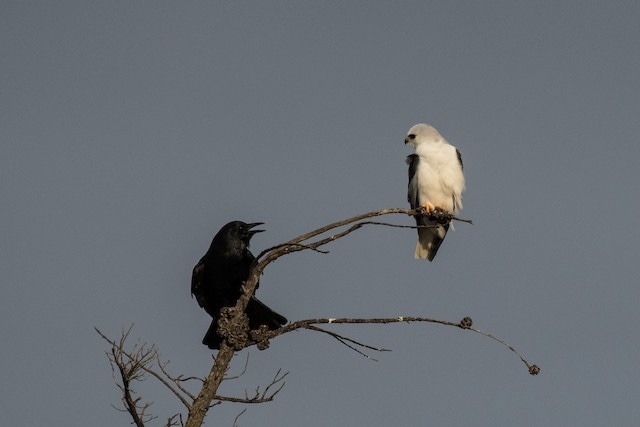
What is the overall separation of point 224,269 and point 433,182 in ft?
11.7

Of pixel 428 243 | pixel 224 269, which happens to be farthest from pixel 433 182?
pixel 224 269

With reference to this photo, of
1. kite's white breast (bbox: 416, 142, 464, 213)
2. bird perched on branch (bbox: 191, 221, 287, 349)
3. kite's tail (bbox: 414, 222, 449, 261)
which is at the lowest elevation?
bird perched on branch (bbox: 191, 221, 287, 349)

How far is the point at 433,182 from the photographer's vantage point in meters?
11.6

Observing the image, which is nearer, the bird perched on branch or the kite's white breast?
the bird perched on branch

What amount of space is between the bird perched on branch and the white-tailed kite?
A: 290cm

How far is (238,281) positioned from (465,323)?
3158 millimetres

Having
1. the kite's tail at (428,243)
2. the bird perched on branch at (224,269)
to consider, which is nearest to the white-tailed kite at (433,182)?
the kite's tail at (428,243)

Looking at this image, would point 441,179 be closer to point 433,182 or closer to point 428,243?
point 433,182

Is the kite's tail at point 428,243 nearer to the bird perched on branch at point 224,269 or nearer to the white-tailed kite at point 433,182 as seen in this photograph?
the white-tailed kite at point 433,182

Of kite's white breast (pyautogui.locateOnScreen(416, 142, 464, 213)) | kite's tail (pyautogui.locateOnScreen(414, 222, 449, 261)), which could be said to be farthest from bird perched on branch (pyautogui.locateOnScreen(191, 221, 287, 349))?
kite's tail (pyautogui.locateOnScreen(414, 222, 449, 261))

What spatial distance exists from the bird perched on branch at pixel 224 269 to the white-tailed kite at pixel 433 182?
2905 mm

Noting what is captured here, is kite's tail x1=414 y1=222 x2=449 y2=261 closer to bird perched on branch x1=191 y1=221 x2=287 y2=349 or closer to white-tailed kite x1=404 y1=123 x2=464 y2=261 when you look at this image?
white-tailed kite x1=404 y1=123 x2=464 y2=261

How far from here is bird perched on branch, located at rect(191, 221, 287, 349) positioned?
9.16 meters

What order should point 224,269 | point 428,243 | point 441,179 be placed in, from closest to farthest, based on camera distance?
point 224,269 → point 441,179 → point 428,243
